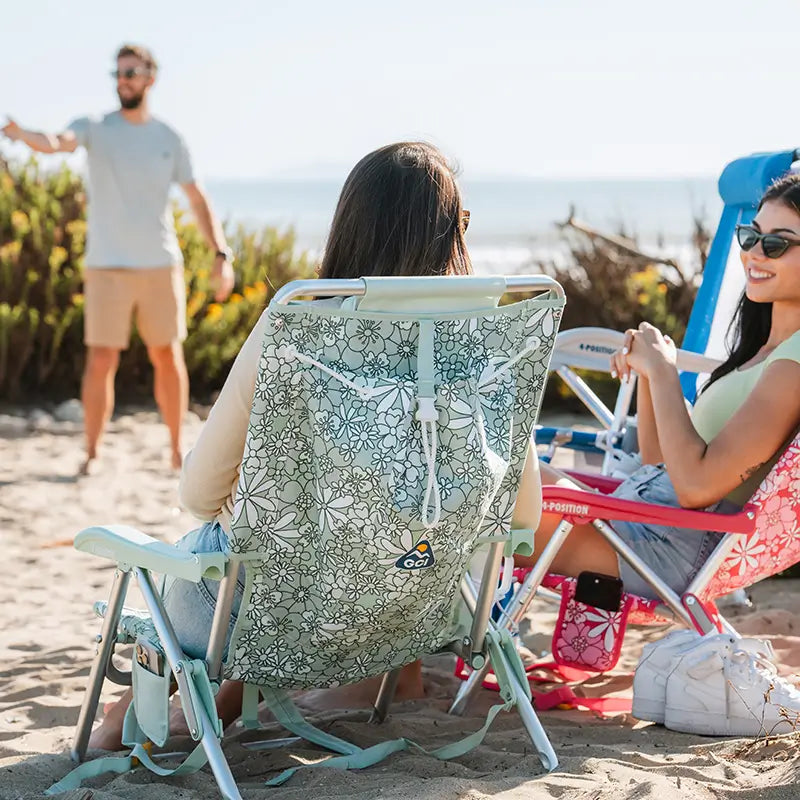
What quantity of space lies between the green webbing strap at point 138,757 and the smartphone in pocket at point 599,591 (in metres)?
0.95

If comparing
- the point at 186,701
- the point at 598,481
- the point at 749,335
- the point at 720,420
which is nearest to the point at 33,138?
the point at 598,481

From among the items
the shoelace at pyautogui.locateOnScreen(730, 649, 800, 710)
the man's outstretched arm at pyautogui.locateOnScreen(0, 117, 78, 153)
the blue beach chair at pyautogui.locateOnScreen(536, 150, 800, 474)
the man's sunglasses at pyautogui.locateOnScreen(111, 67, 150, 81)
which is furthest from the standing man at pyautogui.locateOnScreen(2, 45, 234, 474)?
the shoelace at pyautogui.locateOnScreen(730, 649, 800, 710)

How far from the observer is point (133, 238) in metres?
5.91

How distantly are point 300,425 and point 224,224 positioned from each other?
6.65 metres

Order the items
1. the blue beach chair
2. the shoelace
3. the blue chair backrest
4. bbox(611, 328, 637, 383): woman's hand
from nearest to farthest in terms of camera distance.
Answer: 1. the shoelace
2. bbox(611, 328, 637, 383): woman's hand
3. the blue beach chair
4. the blue chair backrest

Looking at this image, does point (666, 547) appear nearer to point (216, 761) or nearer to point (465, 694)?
point (465, 694)

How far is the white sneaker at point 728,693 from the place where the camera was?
2629mm

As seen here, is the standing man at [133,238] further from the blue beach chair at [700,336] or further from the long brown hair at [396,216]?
the long brown hair at [396,216]

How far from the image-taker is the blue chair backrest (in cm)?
383

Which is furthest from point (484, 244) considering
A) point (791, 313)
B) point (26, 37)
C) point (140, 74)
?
point (26, 37)

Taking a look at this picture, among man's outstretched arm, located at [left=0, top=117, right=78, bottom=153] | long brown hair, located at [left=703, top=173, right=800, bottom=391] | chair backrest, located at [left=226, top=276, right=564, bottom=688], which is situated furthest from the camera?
man's outstretched arm, located at [left=0, top=117, right=78, bottom=153]

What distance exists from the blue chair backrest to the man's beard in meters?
3.04

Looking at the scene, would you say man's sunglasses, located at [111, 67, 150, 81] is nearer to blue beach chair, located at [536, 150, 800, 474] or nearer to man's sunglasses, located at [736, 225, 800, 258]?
blue beach chair, located at [536, 150, 800, 474]

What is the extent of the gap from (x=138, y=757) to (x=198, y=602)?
0.34m
